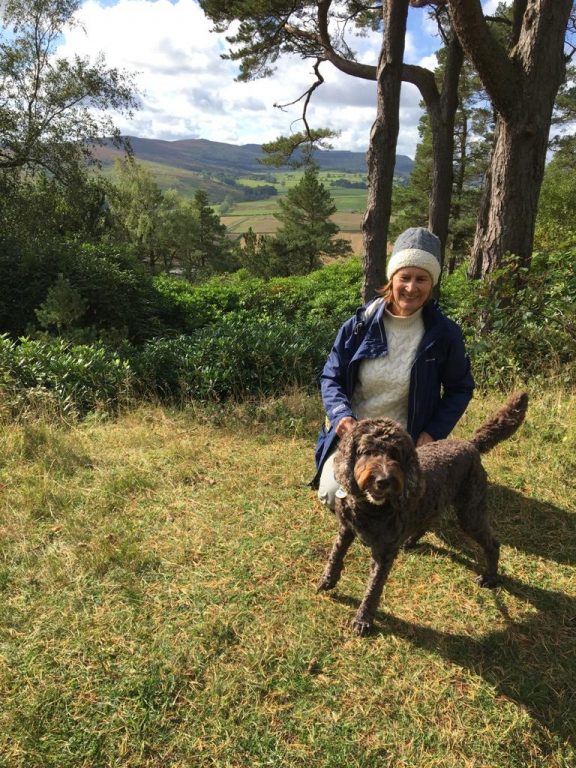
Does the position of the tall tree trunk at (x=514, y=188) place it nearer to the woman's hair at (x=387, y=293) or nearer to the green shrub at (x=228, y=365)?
the green shrub at (x=228, y=365)

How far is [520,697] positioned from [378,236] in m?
6.56

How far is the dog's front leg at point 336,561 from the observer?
266cm

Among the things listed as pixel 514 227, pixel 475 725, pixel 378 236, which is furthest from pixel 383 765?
pixel 378 236

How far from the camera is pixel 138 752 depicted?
1.99m

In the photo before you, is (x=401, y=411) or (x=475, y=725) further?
(x=401, y=411)

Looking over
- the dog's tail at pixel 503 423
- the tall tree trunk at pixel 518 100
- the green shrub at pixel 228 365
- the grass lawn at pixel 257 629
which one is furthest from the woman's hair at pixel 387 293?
the tall tree trunk at pixel 518 100

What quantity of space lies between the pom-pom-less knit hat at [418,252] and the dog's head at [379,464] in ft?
3.60

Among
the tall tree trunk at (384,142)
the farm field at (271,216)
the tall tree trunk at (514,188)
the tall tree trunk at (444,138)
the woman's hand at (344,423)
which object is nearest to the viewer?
the woman's hand at (344,423)

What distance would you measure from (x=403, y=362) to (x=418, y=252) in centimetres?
65

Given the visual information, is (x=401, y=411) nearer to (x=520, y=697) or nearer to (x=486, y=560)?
(x=486, y=560)

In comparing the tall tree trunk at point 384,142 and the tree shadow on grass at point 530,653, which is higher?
the tall tree trunk at point 384,142

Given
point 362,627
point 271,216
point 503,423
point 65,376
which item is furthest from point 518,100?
point 271,216

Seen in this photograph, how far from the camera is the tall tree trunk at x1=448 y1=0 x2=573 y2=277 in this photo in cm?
509

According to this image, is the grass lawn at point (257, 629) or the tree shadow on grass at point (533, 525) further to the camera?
the tree shadow on grass at point (533, 525)
